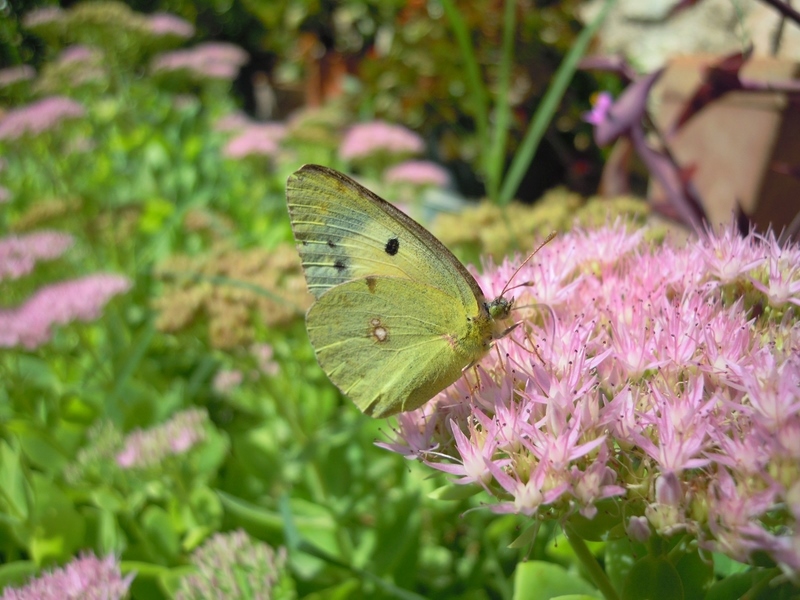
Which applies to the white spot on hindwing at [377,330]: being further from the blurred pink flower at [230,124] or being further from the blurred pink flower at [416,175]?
the blurred pink flower at [230,124]

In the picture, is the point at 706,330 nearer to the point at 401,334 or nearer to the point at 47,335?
the point at 401,334

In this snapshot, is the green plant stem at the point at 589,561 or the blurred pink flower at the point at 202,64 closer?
the green plant stem at the point at 589,561

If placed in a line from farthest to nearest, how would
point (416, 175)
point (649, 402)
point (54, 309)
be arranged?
point (416, 175) → point (54, 309) → point (649, 402)

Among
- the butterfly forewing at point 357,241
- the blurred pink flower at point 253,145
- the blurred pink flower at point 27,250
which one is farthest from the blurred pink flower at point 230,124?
the butterfly forewing at point 357,241

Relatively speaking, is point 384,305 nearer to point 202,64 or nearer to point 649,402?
point 649,402

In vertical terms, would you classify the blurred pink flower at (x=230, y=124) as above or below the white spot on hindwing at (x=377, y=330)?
below

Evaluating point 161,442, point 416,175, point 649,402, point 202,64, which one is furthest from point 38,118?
point 649,402
